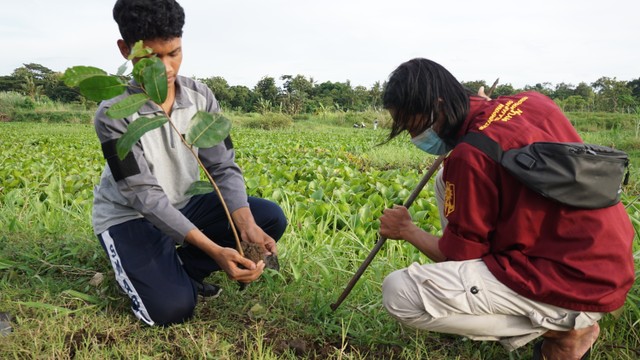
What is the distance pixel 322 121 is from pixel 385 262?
16366mm

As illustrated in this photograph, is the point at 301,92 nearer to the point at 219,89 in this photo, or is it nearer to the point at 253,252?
the point at 219,89

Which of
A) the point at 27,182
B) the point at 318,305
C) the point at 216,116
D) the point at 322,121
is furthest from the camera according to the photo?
the point at 322,121

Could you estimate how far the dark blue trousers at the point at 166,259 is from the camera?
1.86 m

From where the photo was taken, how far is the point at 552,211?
137cm

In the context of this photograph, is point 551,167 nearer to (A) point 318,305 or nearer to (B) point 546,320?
(B) point 546,320

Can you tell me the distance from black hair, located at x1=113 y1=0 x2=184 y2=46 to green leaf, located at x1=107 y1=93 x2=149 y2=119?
0.34 m

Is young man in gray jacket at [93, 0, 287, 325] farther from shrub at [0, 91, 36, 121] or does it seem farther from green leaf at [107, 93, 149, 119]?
shrub at [0, 91, 36, 121]

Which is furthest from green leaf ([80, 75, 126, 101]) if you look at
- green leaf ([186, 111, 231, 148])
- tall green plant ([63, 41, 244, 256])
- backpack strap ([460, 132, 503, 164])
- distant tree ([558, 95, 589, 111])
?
distant tree ([558, 95, 589, 111])

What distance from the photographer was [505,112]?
145 cm

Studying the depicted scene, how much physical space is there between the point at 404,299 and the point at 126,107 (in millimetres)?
1086

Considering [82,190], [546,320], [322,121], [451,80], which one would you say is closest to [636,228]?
[546,320]

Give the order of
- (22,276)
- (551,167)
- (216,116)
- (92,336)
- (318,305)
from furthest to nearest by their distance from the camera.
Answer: (22,276) < (318,305) < (92,336) < (216,116) < (551,167)

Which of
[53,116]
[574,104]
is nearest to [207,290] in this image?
[53,116]

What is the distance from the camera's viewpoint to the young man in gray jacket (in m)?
1.78
